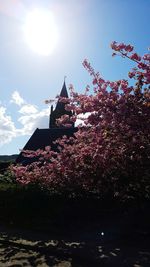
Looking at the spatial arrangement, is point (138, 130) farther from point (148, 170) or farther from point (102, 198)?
point (102, 198)

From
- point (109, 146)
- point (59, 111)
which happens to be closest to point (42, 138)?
point (59, 111)

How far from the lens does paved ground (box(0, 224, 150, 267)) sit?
318 inches

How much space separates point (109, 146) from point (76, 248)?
257cm

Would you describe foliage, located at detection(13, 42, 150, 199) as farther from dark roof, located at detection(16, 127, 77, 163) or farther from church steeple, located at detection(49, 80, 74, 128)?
church steeple, located at detection(49, 80, 74, 128)

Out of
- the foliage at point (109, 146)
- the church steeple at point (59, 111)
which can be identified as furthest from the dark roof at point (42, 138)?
the foliage at point (109, 146)

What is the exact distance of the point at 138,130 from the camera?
8.76 meters

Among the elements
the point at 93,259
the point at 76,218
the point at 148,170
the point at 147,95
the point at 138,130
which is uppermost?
the point at 147,95

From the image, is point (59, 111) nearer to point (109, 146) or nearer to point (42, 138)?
point (42, 138)

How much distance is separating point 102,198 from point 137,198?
1068mm

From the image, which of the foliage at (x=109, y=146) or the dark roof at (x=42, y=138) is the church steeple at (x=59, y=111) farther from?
the foliage at (x=109, y=146)

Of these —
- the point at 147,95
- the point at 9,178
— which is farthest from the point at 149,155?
the point at 9,178

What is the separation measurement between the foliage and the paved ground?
1.17m

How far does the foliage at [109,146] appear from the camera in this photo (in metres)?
8.69

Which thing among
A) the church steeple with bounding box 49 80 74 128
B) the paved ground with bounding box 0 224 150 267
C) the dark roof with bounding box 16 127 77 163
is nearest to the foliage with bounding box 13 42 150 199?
the paved ground with bounding box 0 224 150 267
